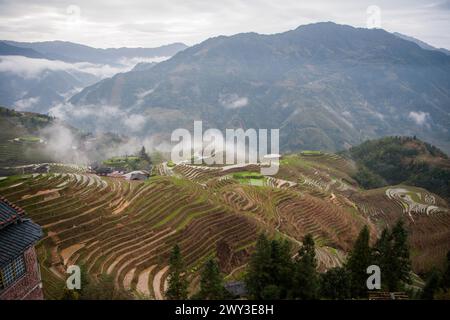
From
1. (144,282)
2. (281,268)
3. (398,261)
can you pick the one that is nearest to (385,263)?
(398,261)

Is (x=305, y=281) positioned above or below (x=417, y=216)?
above

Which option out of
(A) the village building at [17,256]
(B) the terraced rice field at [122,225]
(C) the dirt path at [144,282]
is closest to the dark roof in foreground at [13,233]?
(A) the village building at [17,256]

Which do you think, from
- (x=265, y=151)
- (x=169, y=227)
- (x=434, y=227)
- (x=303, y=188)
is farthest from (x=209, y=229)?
(x=265, y=151)

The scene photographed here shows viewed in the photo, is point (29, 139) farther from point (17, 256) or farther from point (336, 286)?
point (336, 286)

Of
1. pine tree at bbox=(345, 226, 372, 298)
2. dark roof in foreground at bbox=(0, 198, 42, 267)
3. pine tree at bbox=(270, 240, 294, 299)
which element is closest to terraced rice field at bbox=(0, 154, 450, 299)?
dark roof in foreground at bbox=(0, 198, 42, 267)

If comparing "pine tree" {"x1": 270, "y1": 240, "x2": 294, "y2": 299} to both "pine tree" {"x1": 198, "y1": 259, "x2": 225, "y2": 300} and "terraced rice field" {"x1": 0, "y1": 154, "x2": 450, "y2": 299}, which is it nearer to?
"pine tree" {"x1": 198, "y1": 259, "x2": 225, "y2": 300}

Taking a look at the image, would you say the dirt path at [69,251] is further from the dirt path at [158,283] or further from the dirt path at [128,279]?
the dirt path at [158,283]

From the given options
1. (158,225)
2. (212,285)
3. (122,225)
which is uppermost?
(212,285)
